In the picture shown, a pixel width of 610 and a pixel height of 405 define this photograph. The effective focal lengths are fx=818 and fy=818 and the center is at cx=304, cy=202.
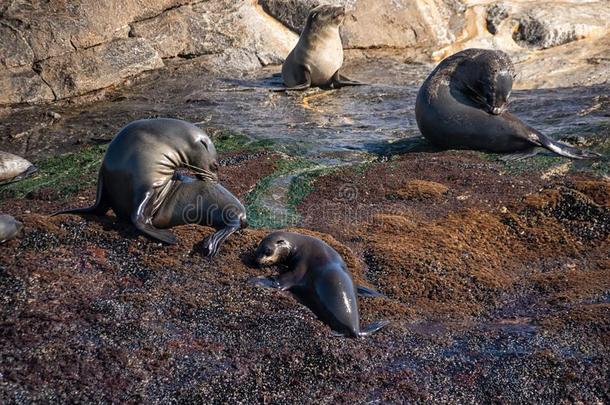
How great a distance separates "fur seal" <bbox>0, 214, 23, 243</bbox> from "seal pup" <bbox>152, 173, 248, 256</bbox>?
34.1 inches

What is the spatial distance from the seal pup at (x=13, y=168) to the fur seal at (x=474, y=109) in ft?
14.0

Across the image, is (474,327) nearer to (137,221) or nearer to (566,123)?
(137,221)

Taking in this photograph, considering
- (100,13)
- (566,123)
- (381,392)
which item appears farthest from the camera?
(100,13)

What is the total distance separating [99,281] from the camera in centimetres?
467

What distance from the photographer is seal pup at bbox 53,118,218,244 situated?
542cm

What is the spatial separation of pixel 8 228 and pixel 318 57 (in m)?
8.35

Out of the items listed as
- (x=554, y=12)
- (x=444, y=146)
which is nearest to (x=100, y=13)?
(x=444, y=146)

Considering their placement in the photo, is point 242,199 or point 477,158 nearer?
point 242,199

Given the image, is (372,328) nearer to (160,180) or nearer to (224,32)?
(160,180)

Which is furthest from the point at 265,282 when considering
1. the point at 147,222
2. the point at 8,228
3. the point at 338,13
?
the point at 338,13

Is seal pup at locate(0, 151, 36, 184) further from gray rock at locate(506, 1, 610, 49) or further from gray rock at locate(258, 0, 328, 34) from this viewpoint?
gray rock at locate(506, 1, 610, 49)

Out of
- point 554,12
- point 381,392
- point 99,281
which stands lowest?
point 554,12

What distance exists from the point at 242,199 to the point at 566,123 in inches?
168

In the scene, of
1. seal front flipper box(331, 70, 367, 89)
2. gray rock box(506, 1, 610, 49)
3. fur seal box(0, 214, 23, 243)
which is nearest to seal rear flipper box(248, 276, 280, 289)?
fur seal box(0, 214, 23, 243)
